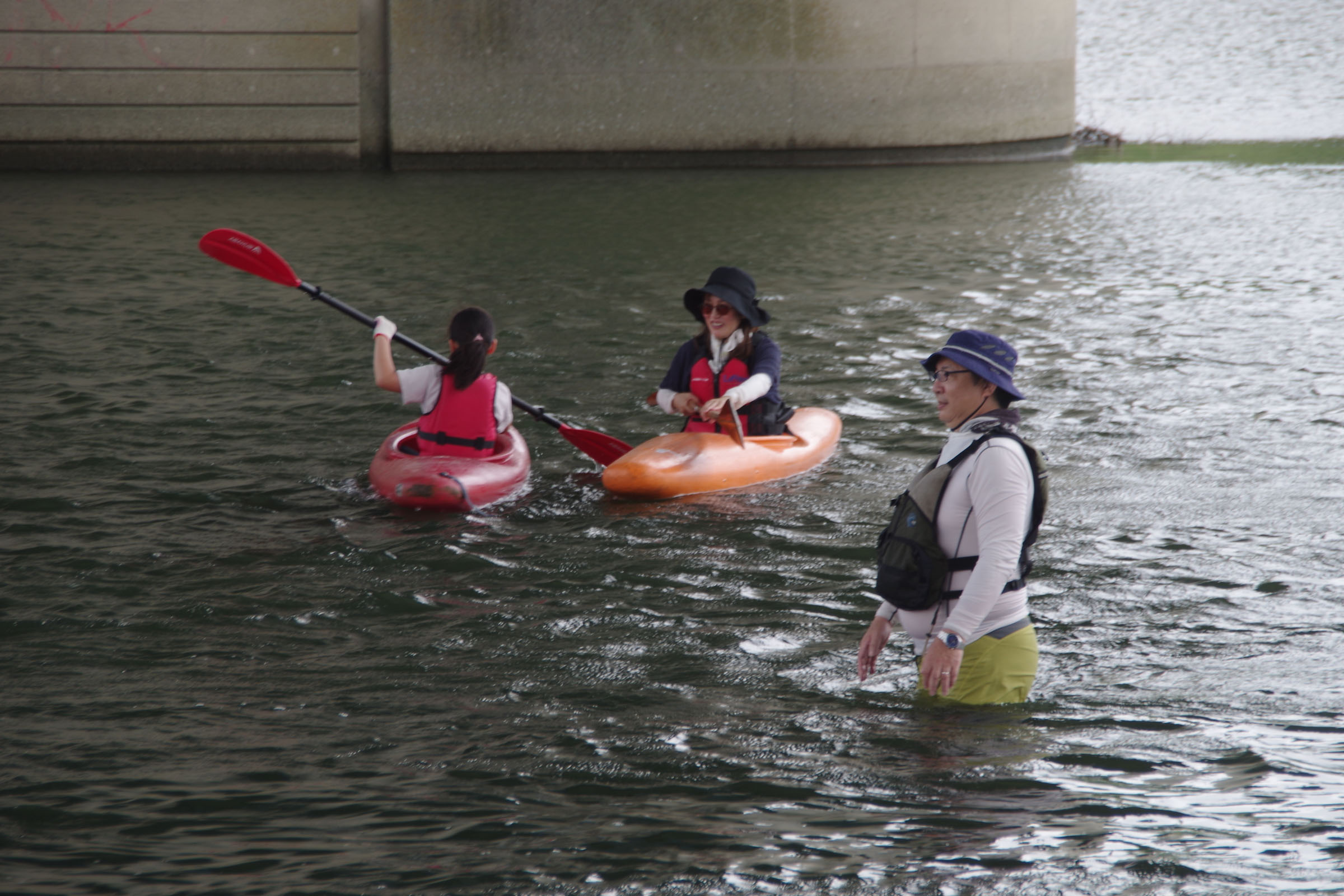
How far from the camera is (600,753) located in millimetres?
3363

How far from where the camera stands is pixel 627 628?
4.30 meters

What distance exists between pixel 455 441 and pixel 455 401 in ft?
0.58

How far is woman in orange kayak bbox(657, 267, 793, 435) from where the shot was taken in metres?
5.61

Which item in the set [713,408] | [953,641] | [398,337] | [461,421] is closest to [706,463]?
[713,408]

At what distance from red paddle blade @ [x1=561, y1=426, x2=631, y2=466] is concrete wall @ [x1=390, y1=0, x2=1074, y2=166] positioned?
13013 mm

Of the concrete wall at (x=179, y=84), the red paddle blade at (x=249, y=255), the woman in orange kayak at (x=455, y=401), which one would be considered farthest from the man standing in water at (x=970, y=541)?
the concrete wall at (x=179, y=84)

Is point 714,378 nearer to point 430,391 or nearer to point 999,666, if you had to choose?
point 430,391

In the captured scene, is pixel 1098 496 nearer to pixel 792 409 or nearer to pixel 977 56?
pixel 792 409

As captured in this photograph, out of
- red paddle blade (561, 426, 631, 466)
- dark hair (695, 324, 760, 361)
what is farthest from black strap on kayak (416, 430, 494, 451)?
dark hair (695, 324, 760, 361)

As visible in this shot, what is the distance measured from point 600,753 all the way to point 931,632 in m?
0.93

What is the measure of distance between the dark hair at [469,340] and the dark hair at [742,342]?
992mm

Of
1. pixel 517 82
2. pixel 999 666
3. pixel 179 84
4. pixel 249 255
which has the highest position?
pixel 517 82

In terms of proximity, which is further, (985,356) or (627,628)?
(627,628)

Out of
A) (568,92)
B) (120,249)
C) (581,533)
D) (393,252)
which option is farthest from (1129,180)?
(581,533)
